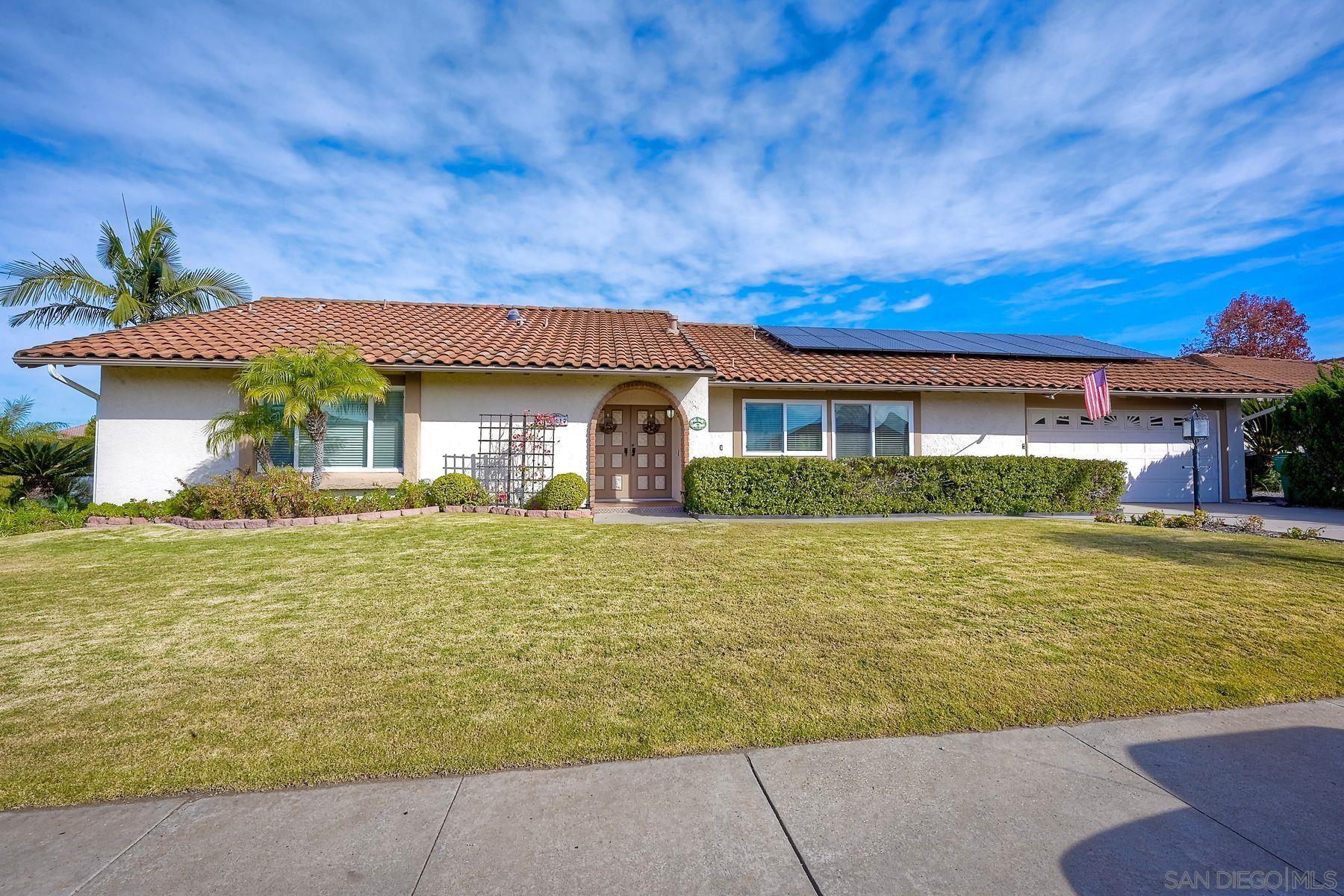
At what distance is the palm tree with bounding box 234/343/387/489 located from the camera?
1038 centimetres

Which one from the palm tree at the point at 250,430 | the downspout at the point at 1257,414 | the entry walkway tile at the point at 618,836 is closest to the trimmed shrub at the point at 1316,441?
the downspout at the point at 1257,414

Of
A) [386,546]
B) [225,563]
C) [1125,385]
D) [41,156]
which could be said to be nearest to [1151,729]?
[386,546]

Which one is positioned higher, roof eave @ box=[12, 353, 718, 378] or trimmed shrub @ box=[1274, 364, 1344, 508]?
roof eave @ box=[12, 353, 718, 378]

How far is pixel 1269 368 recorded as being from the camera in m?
24.5

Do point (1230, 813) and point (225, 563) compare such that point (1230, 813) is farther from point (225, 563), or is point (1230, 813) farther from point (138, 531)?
point (138, 531)

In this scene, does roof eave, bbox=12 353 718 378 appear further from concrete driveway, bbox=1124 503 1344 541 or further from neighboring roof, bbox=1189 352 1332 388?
neighboring roof, bbox=1189 352 1332 388

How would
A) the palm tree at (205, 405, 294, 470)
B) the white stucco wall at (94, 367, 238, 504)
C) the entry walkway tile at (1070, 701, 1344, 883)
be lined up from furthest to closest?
the white stucco wall at (94, 367, 238, 504) < the palm tree at (205, 405, 294, 470) < the entry walkway tile at (1070, 701, 1344, 883)

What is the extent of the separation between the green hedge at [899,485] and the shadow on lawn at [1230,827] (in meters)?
8.76

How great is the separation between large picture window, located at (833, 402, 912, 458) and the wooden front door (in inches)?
162

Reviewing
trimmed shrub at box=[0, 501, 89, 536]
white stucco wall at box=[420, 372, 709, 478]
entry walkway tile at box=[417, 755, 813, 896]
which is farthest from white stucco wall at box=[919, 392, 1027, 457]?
trimmed shrub at box=[0, 501, 89, 536]

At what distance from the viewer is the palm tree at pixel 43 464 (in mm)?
12250

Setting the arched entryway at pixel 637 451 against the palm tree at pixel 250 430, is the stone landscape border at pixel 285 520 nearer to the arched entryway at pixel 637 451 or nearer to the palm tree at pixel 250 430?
the palm tree at pixel 250 430

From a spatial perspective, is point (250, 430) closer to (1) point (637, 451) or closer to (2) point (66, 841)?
(1) point (637, 451)

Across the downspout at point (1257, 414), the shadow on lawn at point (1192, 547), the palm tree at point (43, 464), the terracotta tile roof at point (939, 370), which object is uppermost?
the terracotta tile roof at point (939, 370)
